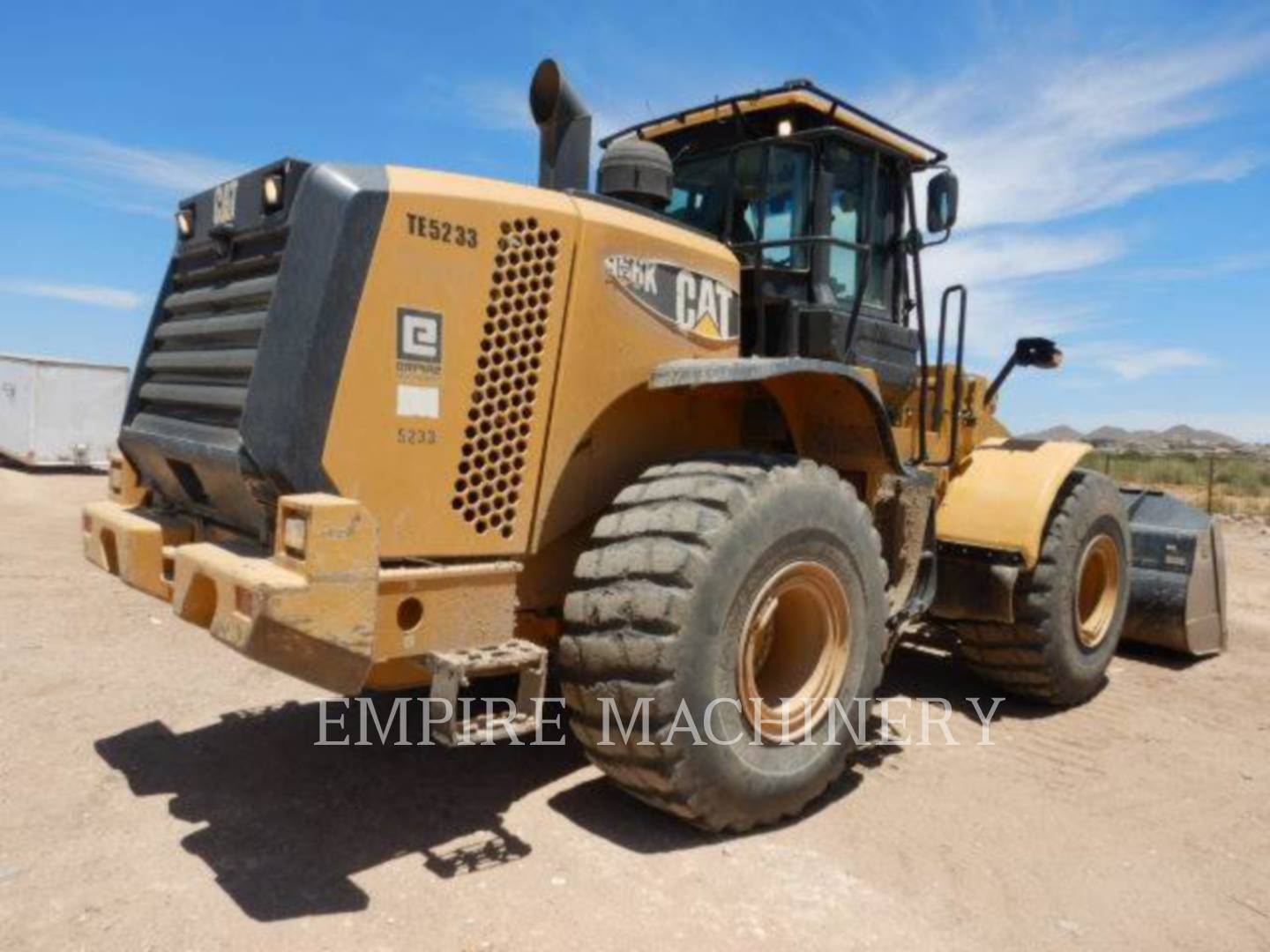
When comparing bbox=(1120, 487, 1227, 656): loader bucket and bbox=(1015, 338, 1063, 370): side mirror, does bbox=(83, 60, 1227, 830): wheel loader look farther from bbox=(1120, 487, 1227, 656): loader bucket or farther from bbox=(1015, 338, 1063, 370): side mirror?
bbox=(1120, 487, 1227, 656): loader bucket

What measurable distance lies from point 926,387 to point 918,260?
0.73 meters

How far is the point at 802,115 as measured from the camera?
197 inches

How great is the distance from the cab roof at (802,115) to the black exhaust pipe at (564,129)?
96cm

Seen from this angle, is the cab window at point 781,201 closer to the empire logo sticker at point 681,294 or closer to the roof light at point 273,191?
the empire logo sticker at point 681,294

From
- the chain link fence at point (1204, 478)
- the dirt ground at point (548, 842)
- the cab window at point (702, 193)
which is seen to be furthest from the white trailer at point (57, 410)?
the chain link fence at point (1204, 478)

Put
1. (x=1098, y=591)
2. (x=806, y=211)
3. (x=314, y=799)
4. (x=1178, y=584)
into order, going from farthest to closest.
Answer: (x=1178, y=584) → (x=1098, y=591) → (x=806, y=211) → (x=314, y=799)

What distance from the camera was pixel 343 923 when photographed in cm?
303

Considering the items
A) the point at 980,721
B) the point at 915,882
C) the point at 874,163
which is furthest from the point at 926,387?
the point at 915,882

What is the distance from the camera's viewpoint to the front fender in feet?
17.9

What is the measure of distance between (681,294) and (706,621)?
135cm

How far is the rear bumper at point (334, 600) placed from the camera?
114 inches

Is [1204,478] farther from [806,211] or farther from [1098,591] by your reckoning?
[806,211]

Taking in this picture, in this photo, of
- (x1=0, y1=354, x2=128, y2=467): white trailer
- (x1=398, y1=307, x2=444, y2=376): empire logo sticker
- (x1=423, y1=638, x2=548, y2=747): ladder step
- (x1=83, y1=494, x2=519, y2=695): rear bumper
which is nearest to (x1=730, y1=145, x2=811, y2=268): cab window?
(x1=398, y1=307, x2=444, y2=376): empire logo sticker

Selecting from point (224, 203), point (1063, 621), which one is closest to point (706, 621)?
point (224, 203)
